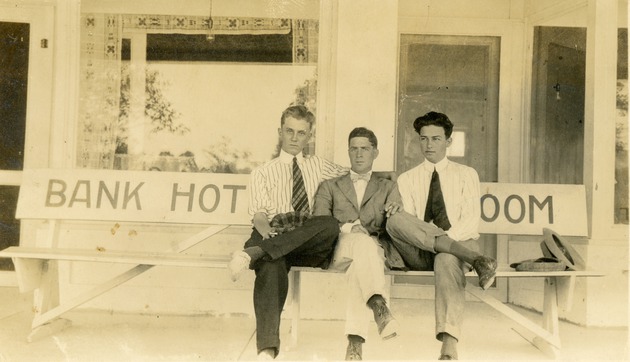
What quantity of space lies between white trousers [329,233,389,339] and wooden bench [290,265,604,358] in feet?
1.12

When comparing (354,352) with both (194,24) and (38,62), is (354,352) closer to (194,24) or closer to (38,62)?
(194,24)

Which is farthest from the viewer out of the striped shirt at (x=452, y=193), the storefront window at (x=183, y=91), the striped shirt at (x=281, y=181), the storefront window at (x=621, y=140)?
the storefront window at (x=183, y=91)

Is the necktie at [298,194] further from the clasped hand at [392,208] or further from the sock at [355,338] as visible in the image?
the sock at [355,338]

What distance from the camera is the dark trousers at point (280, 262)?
3.63m

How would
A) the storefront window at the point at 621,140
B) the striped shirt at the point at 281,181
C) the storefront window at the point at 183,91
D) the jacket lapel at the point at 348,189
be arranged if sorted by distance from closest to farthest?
the jacket lapel at the point at 348,189 → the striped shirt at the point at 281,181 → the storefront window at the point at 621,140 → the storefront window at the point at 183,91

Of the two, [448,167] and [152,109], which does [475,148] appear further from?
[152,109]

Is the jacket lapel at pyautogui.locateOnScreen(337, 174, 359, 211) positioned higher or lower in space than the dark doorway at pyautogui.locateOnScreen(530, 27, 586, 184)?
lower

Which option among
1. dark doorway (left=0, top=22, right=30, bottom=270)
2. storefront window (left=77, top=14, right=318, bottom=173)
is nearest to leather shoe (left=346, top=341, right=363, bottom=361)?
storefront window (left=77, top=14, right=318, bottom=173)

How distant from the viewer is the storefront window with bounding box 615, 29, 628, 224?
520 cm

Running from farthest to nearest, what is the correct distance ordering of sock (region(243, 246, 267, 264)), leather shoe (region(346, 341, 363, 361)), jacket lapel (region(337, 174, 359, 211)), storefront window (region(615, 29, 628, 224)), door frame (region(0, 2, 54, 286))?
door frame (region(0, 2, 54, 286)) → storefront window (region(615, 29, 628, 224)) → jacket lapel (region(337, 174, 359, 211)) → sock (region(243, 246, 267, 264)) → leather shoe (region(346, 341, 363, 361))

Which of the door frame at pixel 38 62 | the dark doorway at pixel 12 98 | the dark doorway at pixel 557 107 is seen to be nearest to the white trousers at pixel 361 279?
the dark doorway at pixel 557 107

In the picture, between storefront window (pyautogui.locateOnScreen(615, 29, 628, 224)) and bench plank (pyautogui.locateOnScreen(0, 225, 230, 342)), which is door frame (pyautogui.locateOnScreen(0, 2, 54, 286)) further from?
storefront window (pyautogui.locateOnScreen(615, 29, 628, 224))

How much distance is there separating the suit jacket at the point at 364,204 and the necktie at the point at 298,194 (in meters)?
0.12

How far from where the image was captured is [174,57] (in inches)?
221
